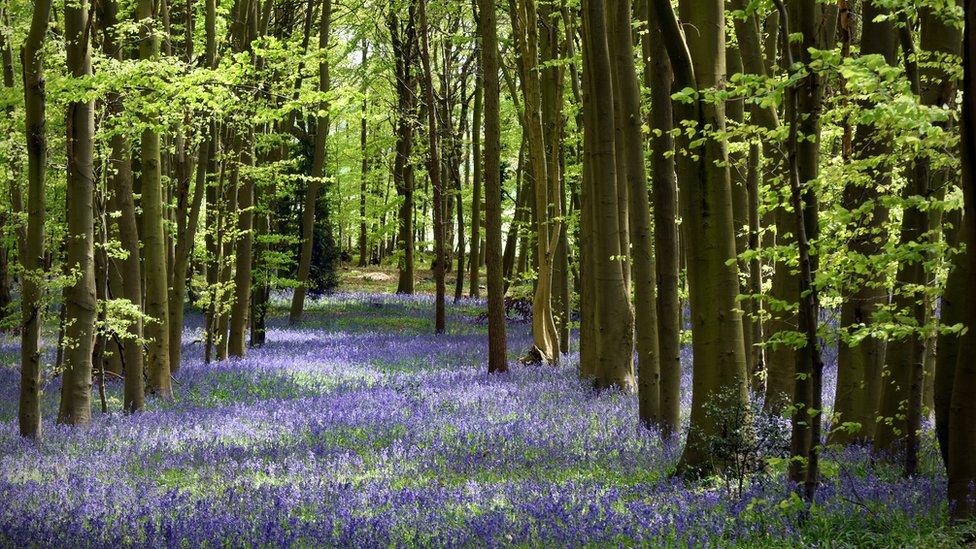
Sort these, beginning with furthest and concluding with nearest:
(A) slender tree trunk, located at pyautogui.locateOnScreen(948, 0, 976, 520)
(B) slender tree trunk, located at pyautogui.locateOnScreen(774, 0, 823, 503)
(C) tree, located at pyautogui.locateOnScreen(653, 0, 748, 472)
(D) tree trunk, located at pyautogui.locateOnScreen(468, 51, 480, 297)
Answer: (D) tree trunk, located at pyautogui.locateOnScreen(468, 51, 480, 297) → (C) tree, located at pyautogui.locateOnScreen(653, 0, 748, 472) → (B) slender tree trunk, located at pyautogui.locateOnScreen(774, 0, 823, 503) → (A) slender tree trunk, located at pyautogui.locateOnScreen(948, 0, 976, 520)

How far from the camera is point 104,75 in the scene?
8.13 meters

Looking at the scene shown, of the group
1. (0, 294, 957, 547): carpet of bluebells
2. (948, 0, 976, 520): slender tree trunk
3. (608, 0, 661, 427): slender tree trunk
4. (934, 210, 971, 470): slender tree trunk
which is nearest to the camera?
(948, 0, 976, 520): slender tree trunk

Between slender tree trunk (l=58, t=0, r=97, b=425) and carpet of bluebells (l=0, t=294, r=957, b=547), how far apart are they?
114cm

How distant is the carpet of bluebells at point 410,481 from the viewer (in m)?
5.44

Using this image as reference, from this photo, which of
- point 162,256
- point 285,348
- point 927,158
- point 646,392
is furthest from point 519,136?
point 927,158

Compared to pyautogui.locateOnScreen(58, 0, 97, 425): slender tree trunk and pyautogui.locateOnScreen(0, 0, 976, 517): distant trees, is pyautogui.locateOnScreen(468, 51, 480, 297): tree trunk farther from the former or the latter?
pyautogui.locateOnScreen(58, 0, 97, 425): slender tree trunk

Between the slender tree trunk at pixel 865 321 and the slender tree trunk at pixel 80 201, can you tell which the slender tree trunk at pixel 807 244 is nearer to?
the slender tree trunk at pixel 865 321

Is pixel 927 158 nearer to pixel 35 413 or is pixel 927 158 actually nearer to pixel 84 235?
pixel 84 235

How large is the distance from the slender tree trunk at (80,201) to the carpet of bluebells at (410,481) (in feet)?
3.74

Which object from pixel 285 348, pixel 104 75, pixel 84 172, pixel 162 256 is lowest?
pixel 285 348

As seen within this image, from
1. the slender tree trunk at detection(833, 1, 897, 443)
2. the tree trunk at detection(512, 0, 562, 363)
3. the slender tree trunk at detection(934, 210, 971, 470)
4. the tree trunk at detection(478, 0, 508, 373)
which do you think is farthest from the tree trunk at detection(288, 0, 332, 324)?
the slender tree trunk at detection(934, 210, 971, 470)

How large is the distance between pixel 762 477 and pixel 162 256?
30.7ft

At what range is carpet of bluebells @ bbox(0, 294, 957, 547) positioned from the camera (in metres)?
5.44

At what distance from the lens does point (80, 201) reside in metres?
9.02
